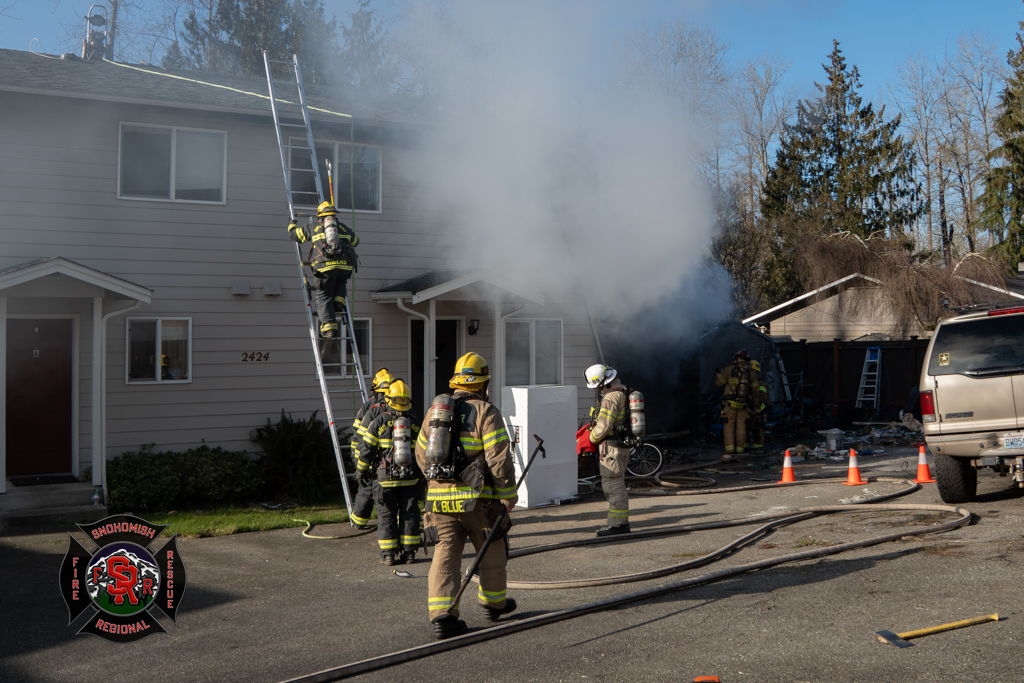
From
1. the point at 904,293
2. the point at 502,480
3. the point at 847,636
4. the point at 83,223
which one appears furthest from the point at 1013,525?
the point at 904,293

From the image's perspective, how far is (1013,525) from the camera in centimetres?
725

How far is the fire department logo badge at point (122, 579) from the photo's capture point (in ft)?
15.0

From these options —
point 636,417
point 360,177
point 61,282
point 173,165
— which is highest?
point 360,177

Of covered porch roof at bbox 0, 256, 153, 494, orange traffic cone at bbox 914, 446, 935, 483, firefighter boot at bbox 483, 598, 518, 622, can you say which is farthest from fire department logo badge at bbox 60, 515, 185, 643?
orange traffic cone at bbox 914, 446, 935, 483

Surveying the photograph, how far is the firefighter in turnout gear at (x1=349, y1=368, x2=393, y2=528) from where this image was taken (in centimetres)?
731

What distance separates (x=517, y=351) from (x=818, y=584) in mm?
7987

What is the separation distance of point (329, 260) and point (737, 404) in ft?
25.6

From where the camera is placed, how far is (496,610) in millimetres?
5129

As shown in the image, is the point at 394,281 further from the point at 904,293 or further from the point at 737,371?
the point at 904,293

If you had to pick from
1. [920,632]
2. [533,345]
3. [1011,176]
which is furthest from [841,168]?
[920,632]

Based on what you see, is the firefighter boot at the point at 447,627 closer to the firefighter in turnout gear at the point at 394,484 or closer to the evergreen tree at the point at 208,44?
the firefighter in turnout gear at the point at 394,484

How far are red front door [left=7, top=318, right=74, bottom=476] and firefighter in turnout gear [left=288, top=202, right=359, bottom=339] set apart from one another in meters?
3.55

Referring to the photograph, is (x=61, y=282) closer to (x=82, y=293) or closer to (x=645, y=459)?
(x=82, y=293)

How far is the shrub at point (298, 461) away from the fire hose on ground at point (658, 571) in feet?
14.1
